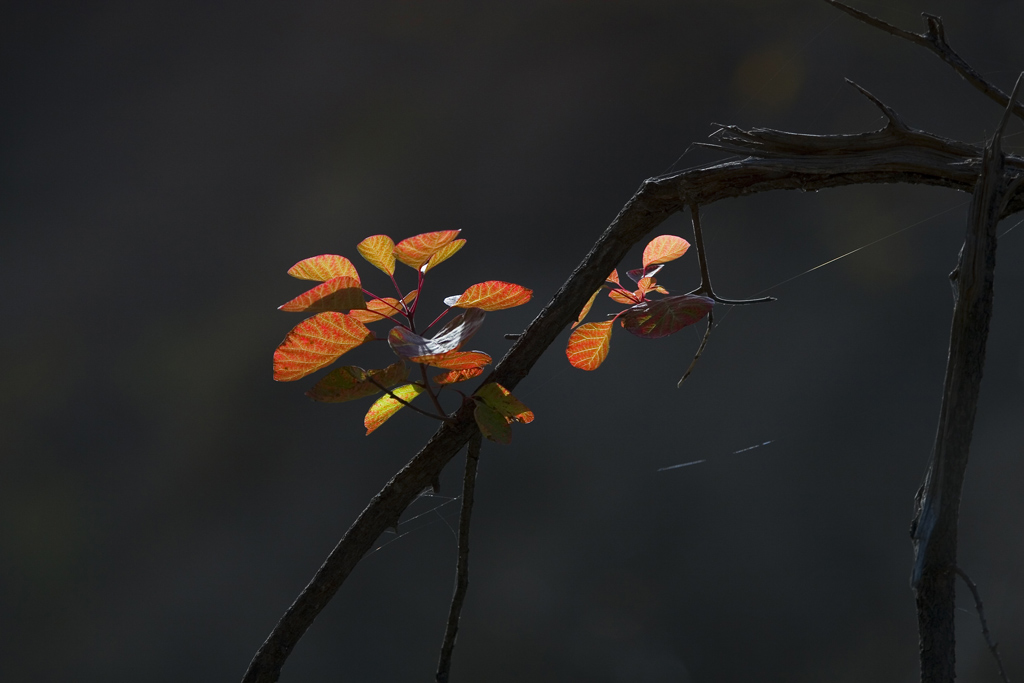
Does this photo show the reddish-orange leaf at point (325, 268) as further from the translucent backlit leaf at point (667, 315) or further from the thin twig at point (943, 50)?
the thin twig at point (943, 50)

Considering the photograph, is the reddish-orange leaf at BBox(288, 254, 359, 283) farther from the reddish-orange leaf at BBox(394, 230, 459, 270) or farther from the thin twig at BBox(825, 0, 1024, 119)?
the thin twig at BBox(825, 0, 1024, 119)

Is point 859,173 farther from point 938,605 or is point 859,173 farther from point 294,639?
point 294,639

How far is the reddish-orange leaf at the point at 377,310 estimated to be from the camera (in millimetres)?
390

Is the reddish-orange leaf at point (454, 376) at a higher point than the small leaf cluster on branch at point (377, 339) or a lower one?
lower

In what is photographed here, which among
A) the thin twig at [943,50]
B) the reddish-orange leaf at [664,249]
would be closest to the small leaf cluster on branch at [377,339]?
the reddish-orange leaf at [664,249]

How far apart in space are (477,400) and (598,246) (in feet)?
0.37

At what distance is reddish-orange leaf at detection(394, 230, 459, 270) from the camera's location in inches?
15.1

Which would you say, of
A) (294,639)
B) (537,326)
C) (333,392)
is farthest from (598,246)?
(294,639)

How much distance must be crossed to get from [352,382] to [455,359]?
0.06 m

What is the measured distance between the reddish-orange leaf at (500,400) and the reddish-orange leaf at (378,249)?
0.10 m

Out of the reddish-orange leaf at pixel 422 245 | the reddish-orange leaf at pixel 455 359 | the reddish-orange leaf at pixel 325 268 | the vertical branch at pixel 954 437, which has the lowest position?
the vertical branch at pixel 954 437

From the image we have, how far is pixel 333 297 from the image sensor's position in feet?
1.14

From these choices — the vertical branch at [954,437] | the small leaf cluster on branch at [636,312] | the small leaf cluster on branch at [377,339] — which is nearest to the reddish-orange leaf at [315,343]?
the small leaf cluster on branch at [377,339]

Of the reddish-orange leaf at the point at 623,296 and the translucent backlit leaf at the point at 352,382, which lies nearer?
the translucent backlit leaf at the point at 352,382
